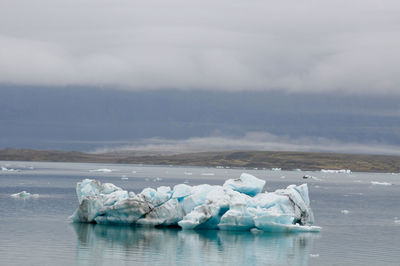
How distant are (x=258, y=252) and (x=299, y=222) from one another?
782 cm

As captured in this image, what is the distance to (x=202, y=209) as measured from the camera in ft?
106

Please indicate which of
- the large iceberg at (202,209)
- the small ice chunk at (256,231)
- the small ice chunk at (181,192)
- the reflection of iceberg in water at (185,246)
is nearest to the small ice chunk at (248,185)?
the large iceberg at (202,209)

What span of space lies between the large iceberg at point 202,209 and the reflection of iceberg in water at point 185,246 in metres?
0.49

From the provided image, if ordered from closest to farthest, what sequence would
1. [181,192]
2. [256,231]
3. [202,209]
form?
[202,209] → [181,192] → [256,231]

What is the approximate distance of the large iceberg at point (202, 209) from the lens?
32406 mm

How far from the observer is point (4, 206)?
44125 mm

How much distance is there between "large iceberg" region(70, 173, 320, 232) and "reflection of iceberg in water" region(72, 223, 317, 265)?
1.62ft

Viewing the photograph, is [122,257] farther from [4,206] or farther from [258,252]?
[4,206]

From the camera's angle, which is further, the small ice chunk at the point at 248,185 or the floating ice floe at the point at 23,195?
the floating ice floe at the point at 23,195

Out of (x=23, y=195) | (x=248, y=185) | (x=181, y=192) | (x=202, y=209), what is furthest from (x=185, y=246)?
(x=23, y=195)

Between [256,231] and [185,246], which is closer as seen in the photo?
[185,246]

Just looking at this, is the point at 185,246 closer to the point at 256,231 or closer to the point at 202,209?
the point at 202,209

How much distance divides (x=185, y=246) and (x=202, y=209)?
4.02 metres

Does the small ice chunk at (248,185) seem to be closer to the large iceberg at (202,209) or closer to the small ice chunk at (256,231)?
the large iceberg at (202,209)
